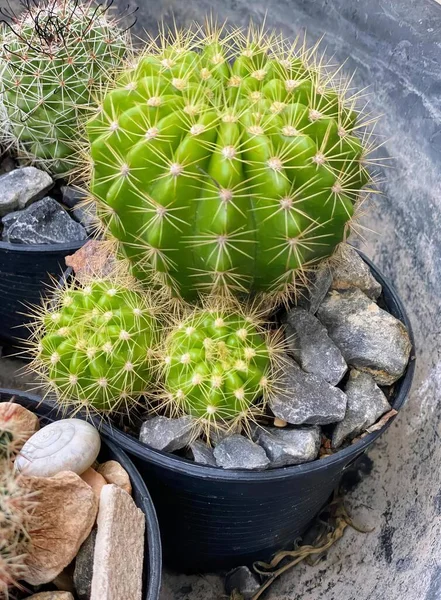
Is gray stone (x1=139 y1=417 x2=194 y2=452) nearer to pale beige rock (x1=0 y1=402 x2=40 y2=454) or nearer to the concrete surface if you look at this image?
pale beige rock (x1=0 y1=402 x2=40 y2=454)

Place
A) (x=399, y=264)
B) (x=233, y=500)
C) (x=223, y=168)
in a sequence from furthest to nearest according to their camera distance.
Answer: (x=399, y=264)
(x=233, y=500)
(x=223, y=168)

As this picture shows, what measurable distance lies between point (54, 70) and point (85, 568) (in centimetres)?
99

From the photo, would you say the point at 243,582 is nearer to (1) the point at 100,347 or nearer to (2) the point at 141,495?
(2) the point at 141,495

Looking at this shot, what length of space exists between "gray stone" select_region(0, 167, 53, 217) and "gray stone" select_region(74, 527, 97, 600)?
81cm

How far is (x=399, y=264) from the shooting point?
4.48 feet

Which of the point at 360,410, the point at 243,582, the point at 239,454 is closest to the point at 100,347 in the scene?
the point at 239,454

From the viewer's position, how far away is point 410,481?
1.19 m

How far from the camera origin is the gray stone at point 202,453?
1009 millimetres

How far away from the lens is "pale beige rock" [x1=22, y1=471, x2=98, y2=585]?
2.92ft

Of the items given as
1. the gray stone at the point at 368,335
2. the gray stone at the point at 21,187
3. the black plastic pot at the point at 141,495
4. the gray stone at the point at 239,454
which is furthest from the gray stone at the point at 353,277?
the gray stone at the point at 21,187

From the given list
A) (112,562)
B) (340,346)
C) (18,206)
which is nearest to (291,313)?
(340,346)

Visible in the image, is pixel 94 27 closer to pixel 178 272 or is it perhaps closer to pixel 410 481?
pixel 178 272

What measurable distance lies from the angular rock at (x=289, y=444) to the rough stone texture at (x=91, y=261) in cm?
41

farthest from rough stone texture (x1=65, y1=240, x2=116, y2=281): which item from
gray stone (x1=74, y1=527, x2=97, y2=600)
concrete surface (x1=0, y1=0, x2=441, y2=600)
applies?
concrete surface (x1=0, y1=0, x2=441, y2=600)
